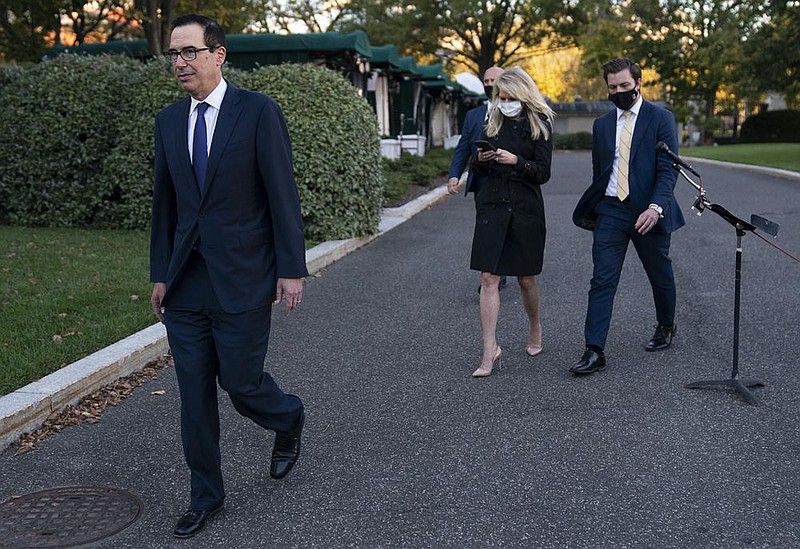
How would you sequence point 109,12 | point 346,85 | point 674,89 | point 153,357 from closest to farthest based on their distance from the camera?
1. point 153,357
2. point 346,85
3. point 109,12
4. point 674,89

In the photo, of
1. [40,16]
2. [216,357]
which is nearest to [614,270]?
[216,357]

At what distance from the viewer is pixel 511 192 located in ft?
19.1

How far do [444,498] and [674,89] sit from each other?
55.0 m

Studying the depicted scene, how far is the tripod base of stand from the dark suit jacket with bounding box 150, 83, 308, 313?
2.88m

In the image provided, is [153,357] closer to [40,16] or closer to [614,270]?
[614,270]

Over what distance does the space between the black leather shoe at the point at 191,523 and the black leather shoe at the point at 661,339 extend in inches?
145

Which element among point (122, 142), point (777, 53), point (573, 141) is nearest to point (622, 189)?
point (122, 142)

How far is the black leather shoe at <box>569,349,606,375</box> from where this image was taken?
5812 millimetres

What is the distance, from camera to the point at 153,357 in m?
6.32

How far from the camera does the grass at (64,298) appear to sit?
595cm

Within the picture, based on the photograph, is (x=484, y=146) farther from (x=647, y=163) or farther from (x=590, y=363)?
(x=590, y=363)

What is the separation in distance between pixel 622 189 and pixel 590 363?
1.13 m

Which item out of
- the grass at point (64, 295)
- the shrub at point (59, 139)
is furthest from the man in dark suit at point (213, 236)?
the shrub at point (59, 139)

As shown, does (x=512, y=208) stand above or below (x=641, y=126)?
below
